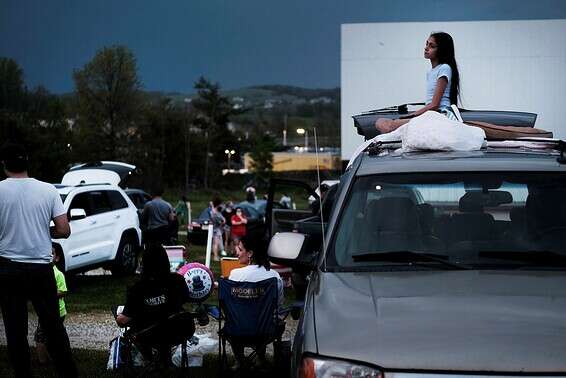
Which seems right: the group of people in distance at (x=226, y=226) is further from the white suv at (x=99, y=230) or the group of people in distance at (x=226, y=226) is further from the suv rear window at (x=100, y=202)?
the suv rear window at (x=100, y=202)

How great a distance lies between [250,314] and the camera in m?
7.74

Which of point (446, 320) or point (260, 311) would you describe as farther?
point (260, 311)

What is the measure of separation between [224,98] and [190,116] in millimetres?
18342

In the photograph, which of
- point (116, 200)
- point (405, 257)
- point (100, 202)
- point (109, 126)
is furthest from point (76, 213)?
point (109, 126)

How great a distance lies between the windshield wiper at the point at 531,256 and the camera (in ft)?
15.5

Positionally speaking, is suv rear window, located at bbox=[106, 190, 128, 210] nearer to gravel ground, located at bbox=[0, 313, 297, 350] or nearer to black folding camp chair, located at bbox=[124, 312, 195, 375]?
gravel ground, located at bbox=[0, 313, 297, 350]

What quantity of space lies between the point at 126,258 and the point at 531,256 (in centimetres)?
1427

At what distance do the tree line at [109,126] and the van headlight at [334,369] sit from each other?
190 feet

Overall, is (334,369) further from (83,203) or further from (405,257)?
(83,203)

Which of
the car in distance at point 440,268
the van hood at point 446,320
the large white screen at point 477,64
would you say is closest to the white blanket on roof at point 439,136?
the car in distance at point 440,268

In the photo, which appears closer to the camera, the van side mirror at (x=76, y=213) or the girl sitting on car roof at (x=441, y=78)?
the girl sitting on car roof at (x=441, y=78)

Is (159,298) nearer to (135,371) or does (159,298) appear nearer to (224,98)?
(135,371)

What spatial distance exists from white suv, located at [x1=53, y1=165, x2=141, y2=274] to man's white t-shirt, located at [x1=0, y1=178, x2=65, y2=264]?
27.4 ft

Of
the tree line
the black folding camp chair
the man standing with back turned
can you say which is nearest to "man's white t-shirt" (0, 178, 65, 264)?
the man standing with back turned
